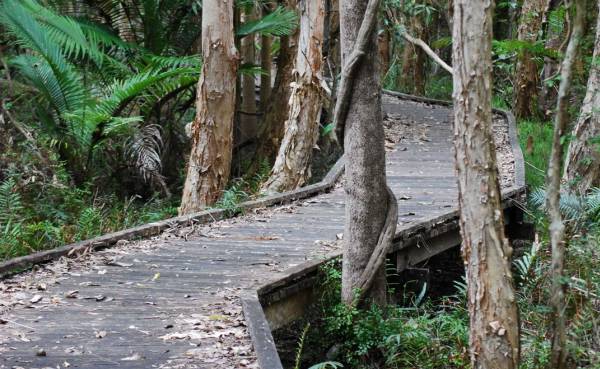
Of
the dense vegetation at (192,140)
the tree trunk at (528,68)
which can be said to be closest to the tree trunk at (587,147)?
the dense vegetation at (192,140)

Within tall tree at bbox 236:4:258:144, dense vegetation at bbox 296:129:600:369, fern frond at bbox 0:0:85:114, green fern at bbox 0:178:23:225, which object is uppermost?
fern frond at bbox 0:0:85:114

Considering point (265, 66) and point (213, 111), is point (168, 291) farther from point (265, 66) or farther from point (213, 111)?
point (265, 66)

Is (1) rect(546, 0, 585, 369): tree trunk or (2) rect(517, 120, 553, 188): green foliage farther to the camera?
(2) rect(517, 120, 553, 188): green foliage

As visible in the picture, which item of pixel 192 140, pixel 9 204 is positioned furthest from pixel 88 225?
pixel 192 140

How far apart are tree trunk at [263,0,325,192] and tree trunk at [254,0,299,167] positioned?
2.45m

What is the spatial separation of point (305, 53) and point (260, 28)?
1925 mm

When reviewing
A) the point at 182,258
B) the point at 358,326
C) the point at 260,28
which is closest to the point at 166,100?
the point at 260,28

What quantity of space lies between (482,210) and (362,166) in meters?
1.36

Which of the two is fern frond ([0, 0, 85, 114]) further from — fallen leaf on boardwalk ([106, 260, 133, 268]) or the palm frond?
fallen leaf on boardwalk ([106, 260, 133, 268])

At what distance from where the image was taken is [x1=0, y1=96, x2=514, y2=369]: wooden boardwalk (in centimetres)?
457

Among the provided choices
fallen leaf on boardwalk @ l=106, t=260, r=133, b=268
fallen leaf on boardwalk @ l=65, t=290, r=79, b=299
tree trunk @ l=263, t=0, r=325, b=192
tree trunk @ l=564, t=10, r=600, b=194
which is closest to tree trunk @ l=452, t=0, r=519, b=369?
fallen leaf on boardwalk @ l=65, t=290, r=79, b=299

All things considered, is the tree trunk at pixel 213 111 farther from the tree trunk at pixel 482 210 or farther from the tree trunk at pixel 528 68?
the tree trunk at pixel 528 68

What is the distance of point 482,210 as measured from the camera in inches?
192

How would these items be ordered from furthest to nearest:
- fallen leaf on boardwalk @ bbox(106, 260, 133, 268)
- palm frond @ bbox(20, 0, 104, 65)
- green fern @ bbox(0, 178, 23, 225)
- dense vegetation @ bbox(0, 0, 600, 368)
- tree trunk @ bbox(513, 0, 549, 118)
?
tree trunk @ bbox(513, 0, 549, 118) < palm frond @ bbox(20, 0, 104, 65) < green fern @ bbox(0, 178, 23, 225) < fallen leaf on boardwalk @ bbox(106, 260, 133, 268) < dense vegetation @ bbox(0, 0, 600, 368)
